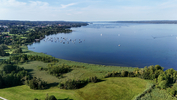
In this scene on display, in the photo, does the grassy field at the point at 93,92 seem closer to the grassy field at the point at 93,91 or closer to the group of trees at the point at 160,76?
the grassy field at the point at 93,91

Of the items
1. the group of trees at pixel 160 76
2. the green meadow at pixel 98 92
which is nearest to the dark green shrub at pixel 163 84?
the group of trees at pixel 160 76

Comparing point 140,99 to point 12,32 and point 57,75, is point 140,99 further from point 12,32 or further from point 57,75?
point 12,32

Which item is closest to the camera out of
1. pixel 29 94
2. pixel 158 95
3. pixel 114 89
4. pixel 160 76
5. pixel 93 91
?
pixel 29 94

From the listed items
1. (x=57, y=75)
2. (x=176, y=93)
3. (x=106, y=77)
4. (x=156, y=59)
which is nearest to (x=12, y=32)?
(x=57, y=75)

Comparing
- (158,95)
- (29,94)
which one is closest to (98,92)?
(158,95)

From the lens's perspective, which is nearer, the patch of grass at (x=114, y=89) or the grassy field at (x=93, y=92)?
the grassy field at (x=93, y=92)

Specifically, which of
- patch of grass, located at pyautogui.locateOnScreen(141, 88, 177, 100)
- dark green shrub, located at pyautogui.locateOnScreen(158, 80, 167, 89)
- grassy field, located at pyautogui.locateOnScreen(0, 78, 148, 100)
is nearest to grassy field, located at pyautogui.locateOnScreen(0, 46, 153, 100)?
grassy field, located at pyautogui.locateOnScreen(0, 78, 148, 100)

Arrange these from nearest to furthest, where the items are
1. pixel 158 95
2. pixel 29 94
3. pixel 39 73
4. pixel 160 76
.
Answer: pixel 29 94 < pixel 158 95 < pixel 160 76 < pixel 39 73

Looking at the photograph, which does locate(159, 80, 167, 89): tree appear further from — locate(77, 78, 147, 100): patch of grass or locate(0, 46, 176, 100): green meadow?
locate(77, 78, 147, 100): patch of grass

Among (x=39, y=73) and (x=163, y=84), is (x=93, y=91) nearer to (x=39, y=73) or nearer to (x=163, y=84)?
(x=163, y=84)

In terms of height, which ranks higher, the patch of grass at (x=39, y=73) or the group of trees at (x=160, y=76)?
the group of trees at (x=160, y=76)
